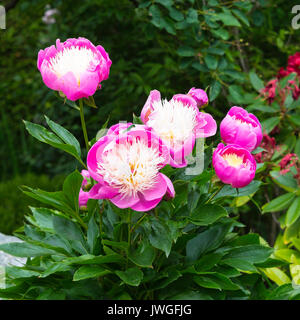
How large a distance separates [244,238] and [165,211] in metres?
0.23

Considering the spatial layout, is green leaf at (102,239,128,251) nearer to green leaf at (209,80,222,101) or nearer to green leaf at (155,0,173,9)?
green leaf at (209,80,222,101)

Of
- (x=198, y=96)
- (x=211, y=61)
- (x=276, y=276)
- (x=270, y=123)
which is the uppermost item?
(x=198, y=96)

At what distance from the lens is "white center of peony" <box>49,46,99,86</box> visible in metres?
0.84

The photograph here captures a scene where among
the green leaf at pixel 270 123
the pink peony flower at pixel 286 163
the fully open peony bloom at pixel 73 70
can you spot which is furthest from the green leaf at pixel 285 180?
the fully open peony bloom at pixel 73 70

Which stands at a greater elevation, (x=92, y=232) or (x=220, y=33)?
(x=220, y=33)

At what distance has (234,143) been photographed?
85cm

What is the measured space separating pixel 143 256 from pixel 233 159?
0.22 m

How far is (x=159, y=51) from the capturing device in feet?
8.41

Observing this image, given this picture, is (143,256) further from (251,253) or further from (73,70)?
(73,70)

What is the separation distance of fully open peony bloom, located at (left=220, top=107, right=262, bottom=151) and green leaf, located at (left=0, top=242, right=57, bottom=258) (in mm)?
375

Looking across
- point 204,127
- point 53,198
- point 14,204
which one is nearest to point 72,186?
point 53,198
